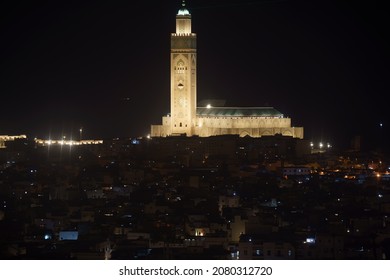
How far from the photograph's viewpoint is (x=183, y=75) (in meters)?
65.4

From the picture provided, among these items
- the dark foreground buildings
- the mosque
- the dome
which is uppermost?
the dome

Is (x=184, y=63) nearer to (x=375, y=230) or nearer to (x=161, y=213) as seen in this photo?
(x=161, y=213)

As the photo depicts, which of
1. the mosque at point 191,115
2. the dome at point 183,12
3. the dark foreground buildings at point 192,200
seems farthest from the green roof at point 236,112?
the dome at point 183,12

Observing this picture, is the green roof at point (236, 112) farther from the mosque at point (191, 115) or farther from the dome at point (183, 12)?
the dome at point (183, 12)

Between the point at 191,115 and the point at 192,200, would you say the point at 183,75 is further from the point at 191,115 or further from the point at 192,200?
the point at 192,200

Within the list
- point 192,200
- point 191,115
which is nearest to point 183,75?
point 191,115

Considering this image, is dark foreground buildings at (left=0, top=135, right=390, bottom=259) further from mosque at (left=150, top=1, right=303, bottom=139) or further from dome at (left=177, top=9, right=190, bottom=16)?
dome at (left=177, top=9, right=190, bottom=16)

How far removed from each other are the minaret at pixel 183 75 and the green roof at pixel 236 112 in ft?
2.03

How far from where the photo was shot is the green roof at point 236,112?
6569 centimetres

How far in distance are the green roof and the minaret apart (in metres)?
0.62

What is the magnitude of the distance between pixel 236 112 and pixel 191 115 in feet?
5.58

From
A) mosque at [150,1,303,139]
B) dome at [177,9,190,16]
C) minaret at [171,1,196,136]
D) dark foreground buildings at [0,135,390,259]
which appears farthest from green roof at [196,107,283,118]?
dome at [177,9,190,16]

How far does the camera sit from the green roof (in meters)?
65.7

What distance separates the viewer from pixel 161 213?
47812mm
